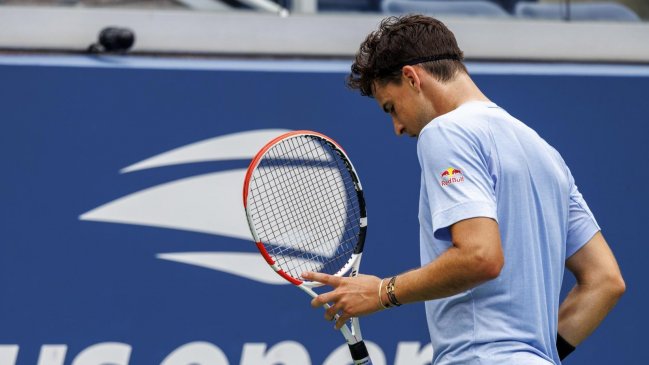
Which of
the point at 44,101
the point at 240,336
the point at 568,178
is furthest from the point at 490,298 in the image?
the point at 44,101

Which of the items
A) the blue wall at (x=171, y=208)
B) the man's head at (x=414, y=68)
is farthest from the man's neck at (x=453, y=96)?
the blue wall at (x=171, y=208)

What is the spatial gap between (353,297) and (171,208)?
156 cm

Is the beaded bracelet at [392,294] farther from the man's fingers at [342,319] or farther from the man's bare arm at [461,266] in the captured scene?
the man's fingers at [342,319]

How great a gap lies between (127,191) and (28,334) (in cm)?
57

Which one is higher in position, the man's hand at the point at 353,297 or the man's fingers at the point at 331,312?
the man's hand at the point at 353,297

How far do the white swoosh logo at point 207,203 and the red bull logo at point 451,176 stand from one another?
175 cm

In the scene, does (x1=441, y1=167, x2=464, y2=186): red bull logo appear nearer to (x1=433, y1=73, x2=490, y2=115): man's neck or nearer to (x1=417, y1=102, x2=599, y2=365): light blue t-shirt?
(x1=417, y1=102, x2=599, y2=365): light blue t-shirt

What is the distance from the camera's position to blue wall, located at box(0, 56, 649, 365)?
3879 mm

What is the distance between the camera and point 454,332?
2.51 m

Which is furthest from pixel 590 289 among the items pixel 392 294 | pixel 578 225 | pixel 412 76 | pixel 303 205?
pixel 303 205

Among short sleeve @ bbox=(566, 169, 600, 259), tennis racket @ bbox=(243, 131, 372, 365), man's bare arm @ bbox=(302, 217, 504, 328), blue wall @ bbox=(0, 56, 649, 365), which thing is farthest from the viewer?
blue wall @ bbox=(0, 56, 649, 365)

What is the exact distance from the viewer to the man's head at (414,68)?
2609 millimetres

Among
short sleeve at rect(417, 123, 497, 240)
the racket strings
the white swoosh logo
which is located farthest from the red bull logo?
the white swoosh logo

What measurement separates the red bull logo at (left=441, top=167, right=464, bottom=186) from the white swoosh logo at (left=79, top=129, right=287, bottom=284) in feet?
5.73
